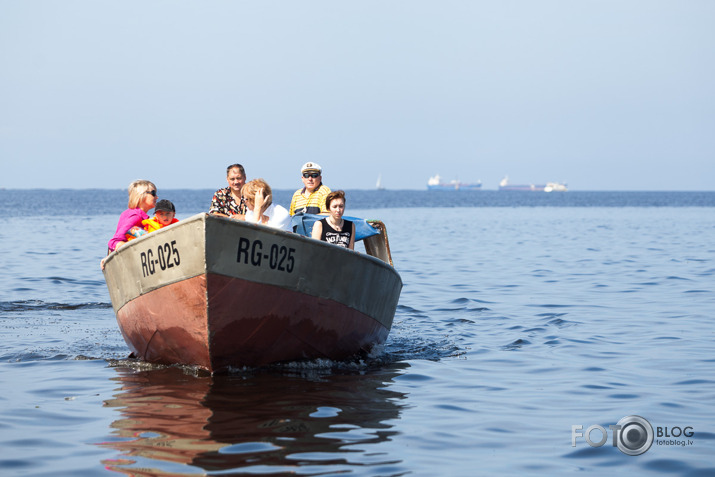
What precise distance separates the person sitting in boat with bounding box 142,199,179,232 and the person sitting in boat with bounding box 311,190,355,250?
154 cm

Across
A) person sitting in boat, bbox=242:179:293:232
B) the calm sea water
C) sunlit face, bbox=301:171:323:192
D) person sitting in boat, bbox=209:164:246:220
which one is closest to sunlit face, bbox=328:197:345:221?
person sitting in boat, bbox=242:179:293:232

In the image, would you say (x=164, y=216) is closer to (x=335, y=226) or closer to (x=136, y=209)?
(x=136, y=209)

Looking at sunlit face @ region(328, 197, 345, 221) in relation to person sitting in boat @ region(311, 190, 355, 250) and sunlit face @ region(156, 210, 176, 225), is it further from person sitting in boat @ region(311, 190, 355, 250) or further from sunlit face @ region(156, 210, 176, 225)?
sunlit face @ region(156, 210, 176, 225)

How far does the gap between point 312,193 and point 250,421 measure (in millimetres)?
4294

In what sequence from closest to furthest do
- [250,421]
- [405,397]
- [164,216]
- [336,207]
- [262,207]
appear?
[250,421] → [405,397] → [262,207] → [164,216] → [336,207]

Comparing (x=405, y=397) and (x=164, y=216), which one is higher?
(x=164, y=216)

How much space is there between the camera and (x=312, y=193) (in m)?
10.3

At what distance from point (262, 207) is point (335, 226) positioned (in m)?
1.13

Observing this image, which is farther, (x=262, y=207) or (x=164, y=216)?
(x=164, y=216)

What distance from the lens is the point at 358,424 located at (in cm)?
651

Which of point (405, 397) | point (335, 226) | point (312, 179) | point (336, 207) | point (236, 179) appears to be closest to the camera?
point (405, 397)

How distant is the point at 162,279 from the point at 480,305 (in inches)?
298

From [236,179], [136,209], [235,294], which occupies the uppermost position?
[236,179]

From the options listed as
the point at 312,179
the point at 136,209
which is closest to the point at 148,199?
the point at 136,209
